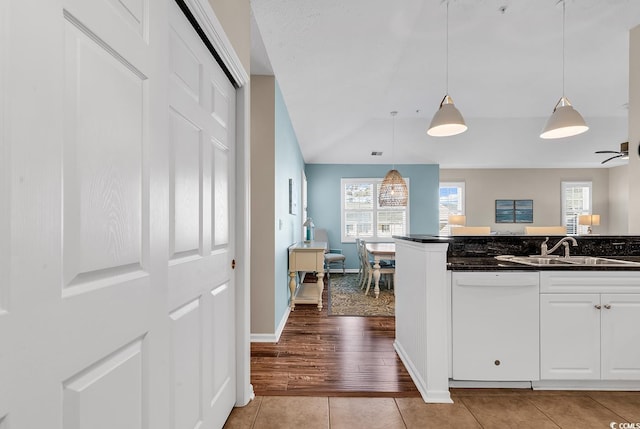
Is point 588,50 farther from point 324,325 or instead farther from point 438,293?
point 324,325

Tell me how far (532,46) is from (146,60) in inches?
163

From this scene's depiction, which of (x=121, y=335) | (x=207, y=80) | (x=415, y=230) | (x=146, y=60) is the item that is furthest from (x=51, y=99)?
(x=415, y=230)

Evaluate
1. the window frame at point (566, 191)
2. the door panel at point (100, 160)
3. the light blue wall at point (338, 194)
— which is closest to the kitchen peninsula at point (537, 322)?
the door panel at point (100, 160)

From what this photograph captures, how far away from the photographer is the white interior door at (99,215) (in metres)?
0.59

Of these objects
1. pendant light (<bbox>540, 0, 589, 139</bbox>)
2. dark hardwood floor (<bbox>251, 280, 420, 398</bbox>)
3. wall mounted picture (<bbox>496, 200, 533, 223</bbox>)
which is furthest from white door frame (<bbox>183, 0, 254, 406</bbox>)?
wall mounted picture (<bbox>496, 200, 533, 223</bbox>)

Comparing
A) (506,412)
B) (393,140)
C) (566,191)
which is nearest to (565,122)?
(506,412)

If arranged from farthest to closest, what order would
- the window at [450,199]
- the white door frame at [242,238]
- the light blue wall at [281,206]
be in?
the window at [450,199] → the light blue wall at [281,206] → the white door frame at [242,238]

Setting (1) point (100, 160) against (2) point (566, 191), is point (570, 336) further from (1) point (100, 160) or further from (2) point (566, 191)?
(2) point (566, 191)

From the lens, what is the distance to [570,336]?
6.87 feet

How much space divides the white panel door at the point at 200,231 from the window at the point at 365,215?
5.69m

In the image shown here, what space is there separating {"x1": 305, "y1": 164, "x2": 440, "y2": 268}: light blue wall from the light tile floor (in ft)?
17.5

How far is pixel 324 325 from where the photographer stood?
3492 millimetres

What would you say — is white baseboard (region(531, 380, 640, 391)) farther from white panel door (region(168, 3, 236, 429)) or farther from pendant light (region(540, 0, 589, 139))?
white panel door (region(168, 3, 236, 429))

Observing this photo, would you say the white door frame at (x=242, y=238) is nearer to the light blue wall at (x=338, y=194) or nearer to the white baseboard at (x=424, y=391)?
the white baseboard at (x=424, y=391)
